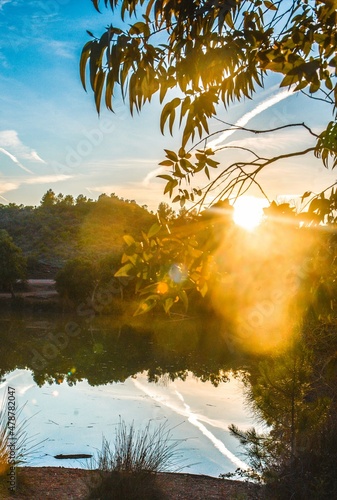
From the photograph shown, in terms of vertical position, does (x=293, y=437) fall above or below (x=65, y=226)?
below

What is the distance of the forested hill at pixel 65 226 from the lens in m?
45.1

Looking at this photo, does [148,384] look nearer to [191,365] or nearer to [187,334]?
A: [191,365]

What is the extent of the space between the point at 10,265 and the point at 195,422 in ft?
69.9

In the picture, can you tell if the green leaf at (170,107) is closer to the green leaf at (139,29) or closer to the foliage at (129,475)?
the green leaf at (139,29)

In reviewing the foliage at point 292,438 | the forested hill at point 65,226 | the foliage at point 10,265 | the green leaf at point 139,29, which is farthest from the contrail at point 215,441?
the forested hill at point 65,226

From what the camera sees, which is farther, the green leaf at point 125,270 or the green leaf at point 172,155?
the green leaf at point 172,155

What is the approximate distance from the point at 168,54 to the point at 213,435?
866 centimetres

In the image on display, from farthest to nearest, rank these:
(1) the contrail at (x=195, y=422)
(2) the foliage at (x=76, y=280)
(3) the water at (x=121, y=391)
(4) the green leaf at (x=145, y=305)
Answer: (2) the foliage at (x=76, y=280) → (3) the water at (x=121, y=391) → (1) the contrail at (x=195, y=422) → (4) the green leaf at (x=145, y=305)

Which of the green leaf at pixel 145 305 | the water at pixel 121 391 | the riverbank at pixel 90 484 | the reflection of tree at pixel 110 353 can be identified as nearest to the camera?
the green leaf at pixel 145 305

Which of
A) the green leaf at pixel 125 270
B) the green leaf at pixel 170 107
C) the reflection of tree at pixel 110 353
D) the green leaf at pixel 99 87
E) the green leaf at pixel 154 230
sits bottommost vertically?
the green leaf at pixel 125 270

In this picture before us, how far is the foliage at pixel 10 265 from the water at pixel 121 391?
743 cm

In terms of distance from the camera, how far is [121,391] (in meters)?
13.0

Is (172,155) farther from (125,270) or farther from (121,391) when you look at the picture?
(121,391)

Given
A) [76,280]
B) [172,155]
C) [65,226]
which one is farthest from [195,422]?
[65,226]
